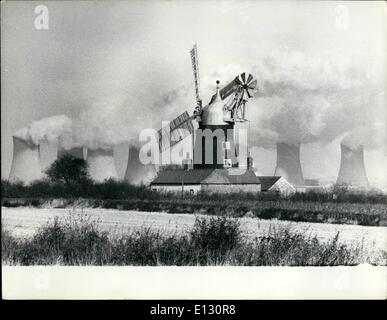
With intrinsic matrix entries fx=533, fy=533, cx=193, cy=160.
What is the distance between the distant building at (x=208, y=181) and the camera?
35750 millimetres

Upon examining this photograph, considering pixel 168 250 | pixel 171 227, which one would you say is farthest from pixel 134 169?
pixel 168 250

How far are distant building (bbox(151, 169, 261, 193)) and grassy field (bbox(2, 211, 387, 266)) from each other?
24352 millimetres

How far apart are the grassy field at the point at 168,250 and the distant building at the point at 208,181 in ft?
79.9

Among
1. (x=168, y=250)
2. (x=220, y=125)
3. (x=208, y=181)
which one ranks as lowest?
(x=168, y=250)

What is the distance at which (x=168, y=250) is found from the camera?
9398mm

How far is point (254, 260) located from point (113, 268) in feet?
8.12

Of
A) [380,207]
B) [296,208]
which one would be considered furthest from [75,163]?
[380,207]

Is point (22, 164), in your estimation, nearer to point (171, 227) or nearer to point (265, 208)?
point (171, 227)

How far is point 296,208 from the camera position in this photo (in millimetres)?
21641

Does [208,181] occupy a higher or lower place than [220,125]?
lower

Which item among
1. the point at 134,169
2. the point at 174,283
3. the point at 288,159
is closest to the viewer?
the point at 174,283

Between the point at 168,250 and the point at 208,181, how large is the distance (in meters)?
27.0

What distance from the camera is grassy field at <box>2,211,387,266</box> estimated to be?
9352 millimetres

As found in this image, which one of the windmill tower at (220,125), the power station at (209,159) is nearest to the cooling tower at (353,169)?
the power station at (209,159)
